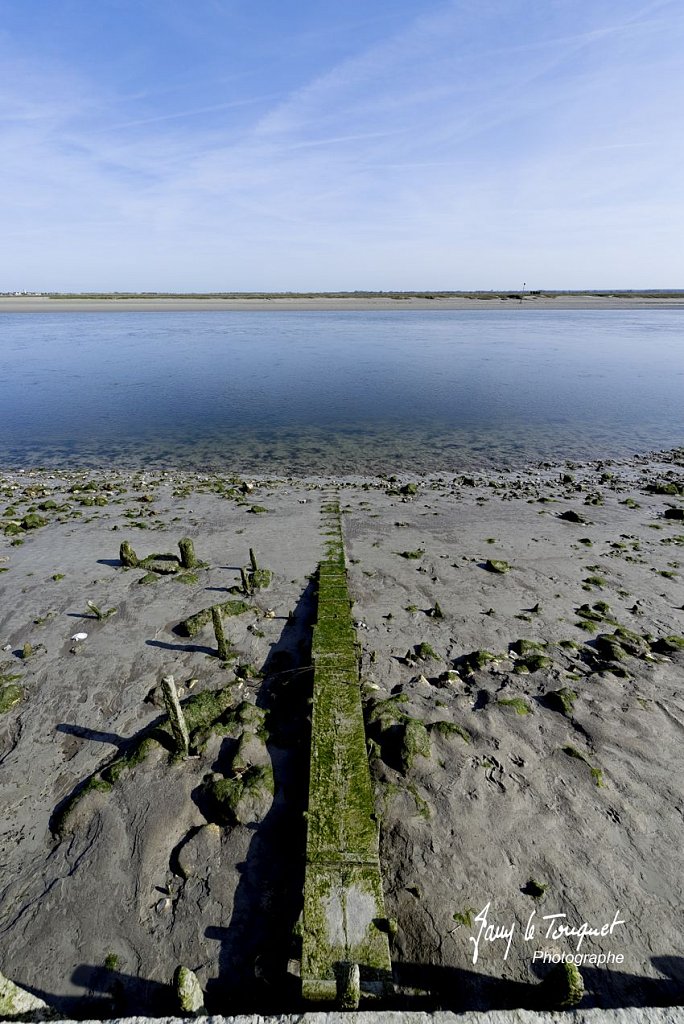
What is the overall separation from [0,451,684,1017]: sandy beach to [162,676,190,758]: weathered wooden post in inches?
14.0

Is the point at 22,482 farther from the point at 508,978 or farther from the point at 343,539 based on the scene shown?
the point at 508,978

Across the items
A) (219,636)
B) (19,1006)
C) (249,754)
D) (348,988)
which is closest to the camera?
(348,988)

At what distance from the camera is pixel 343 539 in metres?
19.1

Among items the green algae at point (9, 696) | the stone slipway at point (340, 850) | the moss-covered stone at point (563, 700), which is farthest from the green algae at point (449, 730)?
the green algae at point (9, 696)

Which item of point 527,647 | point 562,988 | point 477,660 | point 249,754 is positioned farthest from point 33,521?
point 562,988

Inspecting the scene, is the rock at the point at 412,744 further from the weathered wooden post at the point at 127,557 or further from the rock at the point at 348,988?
the weathered wooden post at the point at 127,557

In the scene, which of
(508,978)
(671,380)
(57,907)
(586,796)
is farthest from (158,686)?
(671,380)

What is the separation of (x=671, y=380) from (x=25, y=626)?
5825 cm

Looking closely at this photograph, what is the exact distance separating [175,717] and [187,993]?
4.33 m

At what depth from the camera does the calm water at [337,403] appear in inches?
1232

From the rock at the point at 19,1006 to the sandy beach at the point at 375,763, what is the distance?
0.62m

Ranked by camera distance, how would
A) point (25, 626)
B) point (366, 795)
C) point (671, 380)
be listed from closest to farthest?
point (366, 795) → point (25, 626) → point (671, 380)

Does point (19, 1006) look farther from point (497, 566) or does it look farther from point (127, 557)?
point (497, 566)

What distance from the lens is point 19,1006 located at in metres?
5.70
